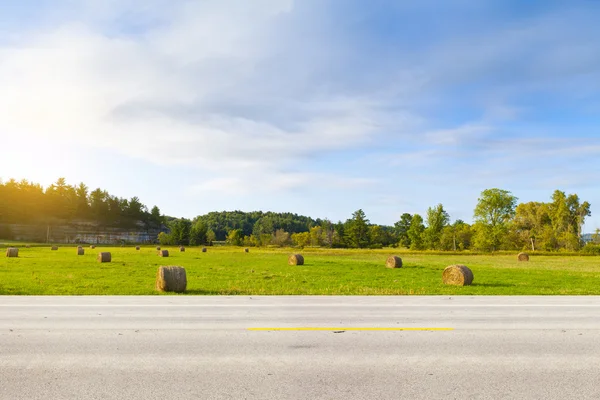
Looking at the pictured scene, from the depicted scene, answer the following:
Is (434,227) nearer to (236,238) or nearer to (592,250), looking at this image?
(592,250)

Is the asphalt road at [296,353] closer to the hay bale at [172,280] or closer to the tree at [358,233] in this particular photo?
the hay bale at [172,280]

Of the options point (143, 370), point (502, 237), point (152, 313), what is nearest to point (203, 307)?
point (152, 313)

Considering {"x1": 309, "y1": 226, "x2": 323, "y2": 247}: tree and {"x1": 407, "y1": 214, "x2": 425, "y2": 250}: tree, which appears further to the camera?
{"x1": 309, "y1": 226, "x2": 323, "y2": 247}: tree

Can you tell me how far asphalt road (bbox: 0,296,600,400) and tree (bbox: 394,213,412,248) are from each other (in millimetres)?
151872

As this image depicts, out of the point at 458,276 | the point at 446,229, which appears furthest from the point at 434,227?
the point at 458,276

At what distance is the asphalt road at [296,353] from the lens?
610 cm

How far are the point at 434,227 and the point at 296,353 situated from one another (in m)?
127

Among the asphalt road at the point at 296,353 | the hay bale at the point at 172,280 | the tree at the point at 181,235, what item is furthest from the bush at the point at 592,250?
the tree at the point at 181,235

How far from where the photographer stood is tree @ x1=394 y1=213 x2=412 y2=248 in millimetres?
162250

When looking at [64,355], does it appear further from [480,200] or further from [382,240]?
[382,240]

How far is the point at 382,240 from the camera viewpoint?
172000mm

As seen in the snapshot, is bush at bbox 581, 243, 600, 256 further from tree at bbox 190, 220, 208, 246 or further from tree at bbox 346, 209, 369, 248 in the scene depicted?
tree at bbox 190, 220, 208, 246

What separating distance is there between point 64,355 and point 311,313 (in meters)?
6.11

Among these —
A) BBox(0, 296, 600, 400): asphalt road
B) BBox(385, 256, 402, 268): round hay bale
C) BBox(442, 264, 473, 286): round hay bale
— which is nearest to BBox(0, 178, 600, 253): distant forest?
BBox(385, 256, 402, 268): round hay bale
